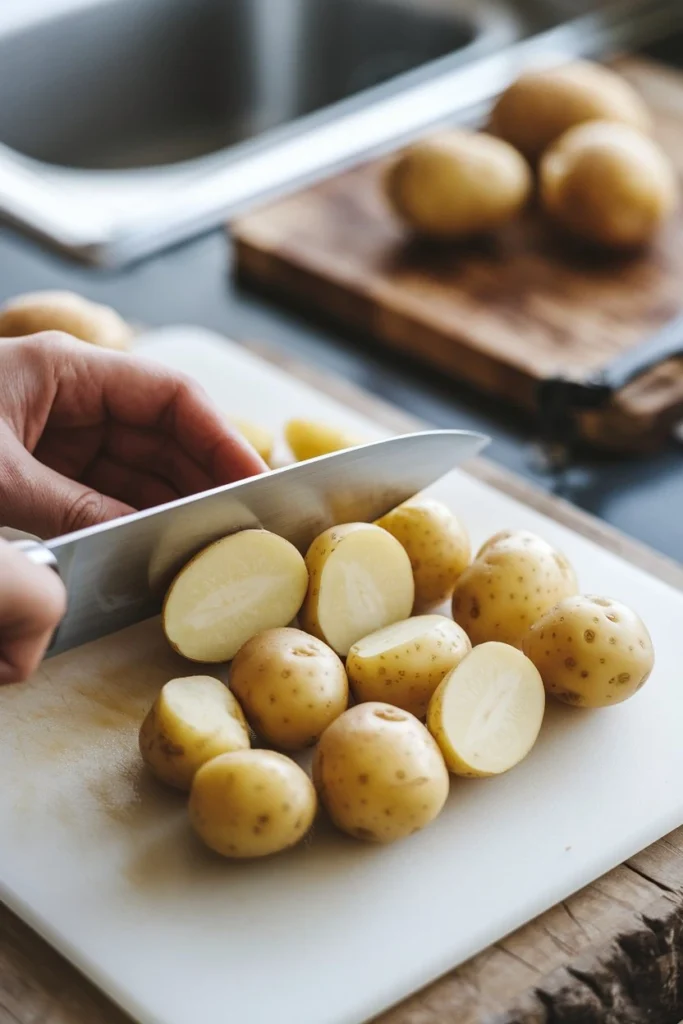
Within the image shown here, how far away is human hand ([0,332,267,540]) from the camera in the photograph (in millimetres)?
1184

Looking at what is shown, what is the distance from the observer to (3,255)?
195cm

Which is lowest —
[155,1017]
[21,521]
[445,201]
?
[155,1017]

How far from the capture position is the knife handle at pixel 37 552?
38.9 inches

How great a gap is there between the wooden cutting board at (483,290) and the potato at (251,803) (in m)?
0.76

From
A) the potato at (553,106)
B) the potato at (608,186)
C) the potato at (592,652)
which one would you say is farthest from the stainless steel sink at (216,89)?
the potato at (592,652)

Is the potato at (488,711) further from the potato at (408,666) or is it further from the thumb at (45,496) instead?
the thumb at (45,496)

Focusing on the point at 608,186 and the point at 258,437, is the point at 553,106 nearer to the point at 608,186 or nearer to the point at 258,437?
the point at 608,186

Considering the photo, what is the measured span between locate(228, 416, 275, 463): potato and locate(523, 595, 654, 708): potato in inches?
16.4

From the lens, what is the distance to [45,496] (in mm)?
1179

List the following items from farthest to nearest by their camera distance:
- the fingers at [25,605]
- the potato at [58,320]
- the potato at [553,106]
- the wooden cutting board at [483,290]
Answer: the potato at [553,106]
the wooden cutting board at [483,290]
the potato at [58,320]
the fingers at [25,605]

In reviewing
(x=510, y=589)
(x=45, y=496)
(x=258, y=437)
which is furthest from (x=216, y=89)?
(x=510, y=589)

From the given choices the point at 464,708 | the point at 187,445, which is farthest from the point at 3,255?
the point at 464,708

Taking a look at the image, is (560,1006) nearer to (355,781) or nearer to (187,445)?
(355,781)

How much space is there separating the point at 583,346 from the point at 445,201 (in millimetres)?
311
